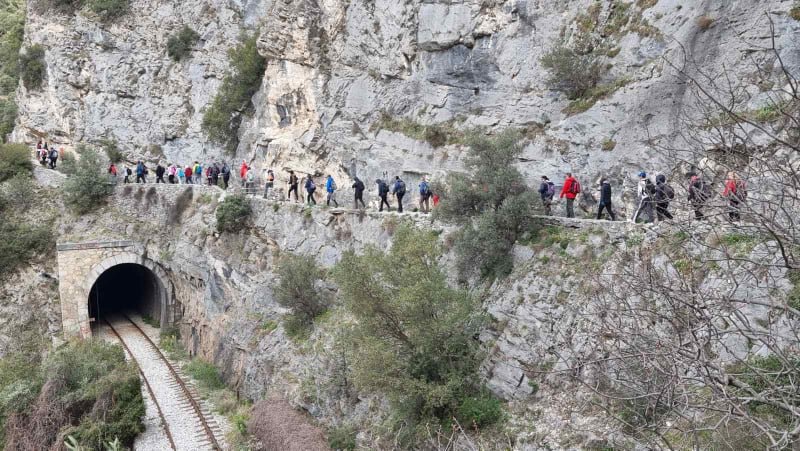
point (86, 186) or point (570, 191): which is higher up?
point (570, 191)

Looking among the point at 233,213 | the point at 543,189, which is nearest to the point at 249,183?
the point at 233,213

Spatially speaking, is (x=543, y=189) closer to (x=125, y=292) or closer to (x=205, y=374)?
(x=205, y=374)

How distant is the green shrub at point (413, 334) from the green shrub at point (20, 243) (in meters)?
22.8

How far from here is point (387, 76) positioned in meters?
24.2

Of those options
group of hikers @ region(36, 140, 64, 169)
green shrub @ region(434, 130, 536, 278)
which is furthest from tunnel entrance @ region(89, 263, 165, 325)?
green shrub @ region(434, 130, 536, 278)

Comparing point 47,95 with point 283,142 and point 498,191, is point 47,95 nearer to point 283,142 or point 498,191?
point 283,142

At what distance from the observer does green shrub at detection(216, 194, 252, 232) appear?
80.2ft

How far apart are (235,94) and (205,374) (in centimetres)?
1754

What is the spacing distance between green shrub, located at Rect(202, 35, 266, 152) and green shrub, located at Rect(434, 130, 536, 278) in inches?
780

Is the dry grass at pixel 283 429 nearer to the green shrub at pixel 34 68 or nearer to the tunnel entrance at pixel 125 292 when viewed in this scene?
the tunnel entrance at pixel 125 292

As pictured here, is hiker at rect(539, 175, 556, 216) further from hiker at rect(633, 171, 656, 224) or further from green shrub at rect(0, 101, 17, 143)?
green shrub at rect(0, 101, 17, 143)

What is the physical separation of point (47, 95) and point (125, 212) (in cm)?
1367

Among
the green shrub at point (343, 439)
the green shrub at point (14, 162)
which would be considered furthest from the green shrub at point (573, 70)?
the green shrub at point (14, 162)

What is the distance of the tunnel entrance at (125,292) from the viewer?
3158 cm
